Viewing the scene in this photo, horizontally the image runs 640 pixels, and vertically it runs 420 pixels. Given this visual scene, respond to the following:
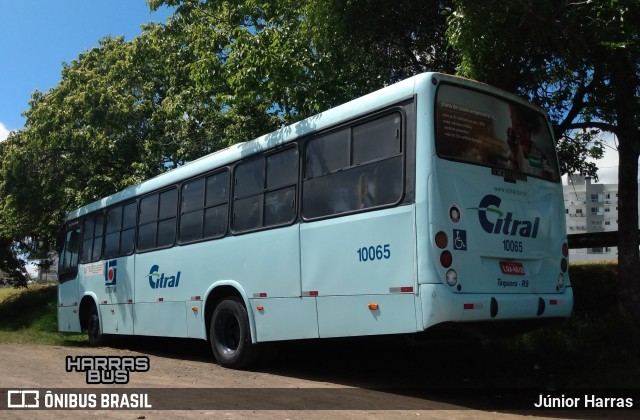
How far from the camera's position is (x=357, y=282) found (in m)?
6.82

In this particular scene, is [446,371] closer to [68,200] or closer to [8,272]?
[68,200]

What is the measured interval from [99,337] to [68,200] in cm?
808

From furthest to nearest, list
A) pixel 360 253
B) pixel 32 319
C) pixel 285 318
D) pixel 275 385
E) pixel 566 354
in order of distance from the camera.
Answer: pixel 32 319 < pixel 566 354 < pixel 285 318 < pixel 275 385 < pixel 360 253

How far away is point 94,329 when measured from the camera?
43.0ft

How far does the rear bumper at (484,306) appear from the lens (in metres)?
6.02

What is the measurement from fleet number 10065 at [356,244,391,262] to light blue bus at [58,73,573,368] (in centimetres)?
1

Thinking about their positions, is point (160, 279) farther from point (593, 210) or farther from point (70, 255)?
point (593, 210)

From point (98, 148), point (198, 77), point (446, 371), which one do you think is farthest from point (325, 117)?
point (98, 148)

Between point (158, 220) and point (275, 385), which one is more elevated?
point (158, 220)

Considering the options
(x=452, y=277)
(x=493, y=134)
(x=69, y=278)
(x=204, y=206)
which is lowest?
(x=69, y=278)

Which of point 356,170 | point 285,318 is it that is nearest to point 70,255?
point 285,318

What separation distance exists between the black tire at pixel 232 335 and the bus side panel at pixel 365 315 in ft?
5.64

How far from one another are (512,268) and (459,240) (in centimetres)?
90

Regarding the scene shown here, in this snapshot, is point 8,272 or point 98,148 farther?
point 8,272
